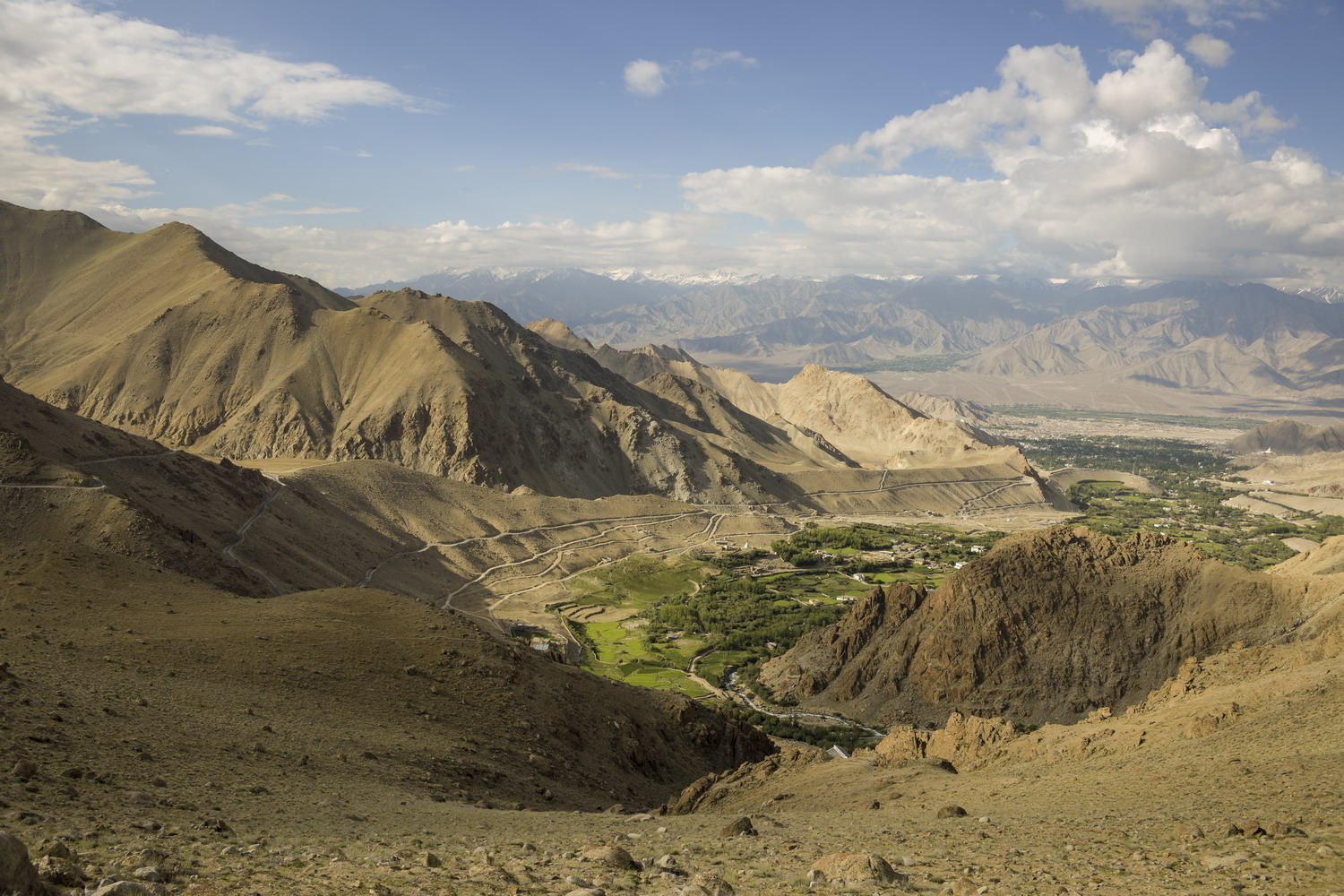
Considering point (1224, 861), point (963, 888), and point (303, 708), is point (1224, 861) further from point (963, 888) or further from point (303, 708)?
point (303, 708)

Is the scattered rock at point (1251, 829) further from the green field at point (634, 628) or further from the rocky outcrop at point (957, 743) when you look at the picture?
the green field at point (634, 628)

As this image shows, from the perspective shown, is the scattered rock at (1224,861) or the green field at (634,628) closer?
the scattered rock at (1224,861)

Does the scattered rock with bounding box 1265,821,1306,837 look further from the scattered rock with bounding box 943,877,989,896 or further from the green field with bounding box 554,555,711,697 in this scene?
the green field with bounding box 554,555,711,697

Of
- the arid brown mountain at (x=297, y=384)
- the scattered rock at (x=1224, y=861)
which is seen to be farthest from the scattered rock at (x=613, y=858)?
the arid brown mountain at (x=297, y=384)

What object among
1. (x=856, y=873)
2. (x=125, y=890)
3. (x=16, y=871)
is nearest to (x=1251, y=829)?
(x=856, y=873)

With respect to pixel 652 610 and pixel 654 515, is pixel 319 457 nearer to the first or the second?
pixel 654 515

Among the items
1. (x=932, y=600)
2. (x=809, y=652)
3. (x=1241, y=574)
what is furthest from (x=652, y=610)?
(x=1241, y=574)
